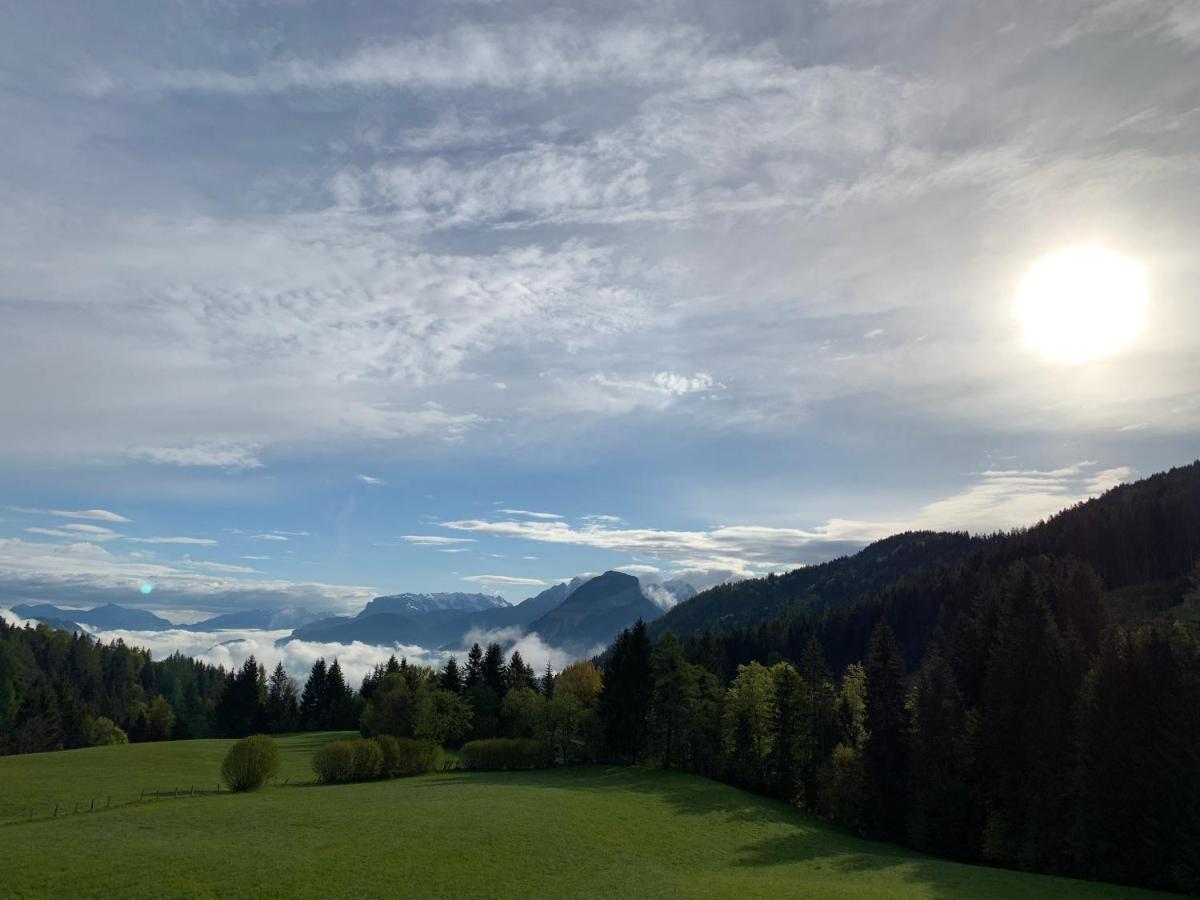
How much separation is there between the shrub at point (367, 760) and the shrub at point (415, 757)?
3.27 meters

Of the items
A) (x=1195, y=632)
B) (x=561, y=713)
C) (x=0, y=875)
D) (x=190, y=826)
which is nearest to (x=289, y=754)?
(x=561, y=713)

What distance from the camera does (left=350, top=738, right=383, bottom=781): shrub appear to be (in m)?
82.8

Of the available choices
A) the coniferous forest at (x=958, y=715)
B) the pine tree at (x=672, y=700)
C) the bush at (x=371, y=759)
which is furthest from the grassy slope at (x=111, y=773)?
the pine tree at (x=672, y=700)

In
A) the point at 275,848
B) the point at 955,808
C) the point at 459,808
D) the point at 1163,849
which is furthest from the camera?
the point at 955,808

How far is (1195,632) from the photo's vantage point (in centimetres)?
5697

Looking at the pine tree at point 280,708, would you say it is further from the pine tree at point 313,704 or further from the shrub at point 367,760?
the shrub at point 367,760

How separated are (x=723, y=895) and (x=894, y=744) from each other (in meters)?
40.3

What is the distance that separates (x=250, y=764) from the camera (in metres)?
74.3

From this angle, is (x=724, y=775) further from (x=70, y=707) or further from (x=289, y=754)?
(x=70, y=707)

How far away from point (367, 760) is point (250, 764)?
13.9m

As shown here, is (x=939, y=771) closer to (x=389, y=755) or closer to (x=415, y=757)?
(x=415, y=757)

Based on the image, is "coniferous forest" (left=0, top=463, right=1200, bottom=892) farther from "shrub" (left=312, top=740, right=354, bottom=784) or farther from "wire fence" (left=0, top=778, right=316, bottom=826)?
"wire fence" (left=0, top=778, right=316, bottom=826)

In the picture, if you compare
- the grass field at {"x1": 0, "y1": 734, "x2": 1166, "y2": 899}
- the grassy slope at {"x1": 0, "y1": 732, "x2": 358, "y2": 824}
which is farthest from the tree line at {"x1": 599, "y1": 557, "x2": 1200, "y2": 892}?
the grassy slope at {"x1": 0, "y1": 732, "x2": 358, "y2": 824}

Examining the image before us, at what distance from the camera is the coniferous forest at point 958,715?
50406 mm
